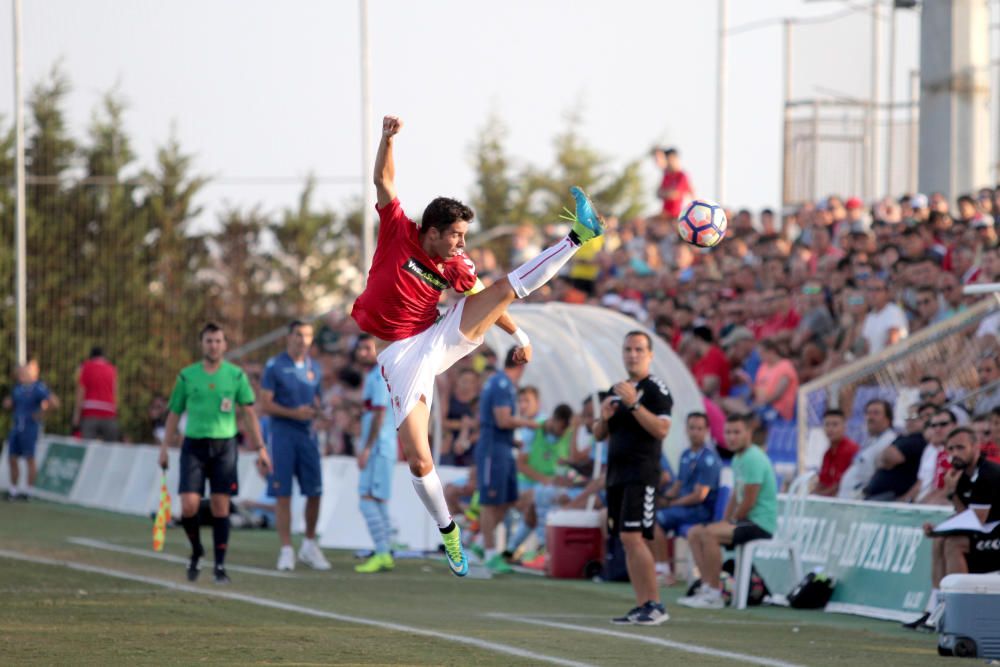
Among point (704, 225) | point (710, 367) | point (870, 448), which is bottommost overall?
point (870, 448)

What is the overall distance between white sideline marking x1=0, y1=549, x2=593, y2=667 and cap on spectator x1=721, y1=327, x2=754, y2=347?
823cm

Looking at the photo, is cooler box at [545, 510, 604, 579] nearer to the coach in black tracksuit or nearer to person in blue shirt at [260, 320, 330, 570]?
person in blue shirt at [260, 320, 330, 570]

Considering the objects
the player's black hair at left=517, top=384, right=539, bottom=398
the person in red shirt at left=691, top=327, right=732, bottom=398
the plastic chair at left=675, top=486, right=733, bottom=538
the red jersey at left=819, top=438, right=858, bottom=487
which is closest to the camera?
the red jersey at left=819, top=438, right=858, bottom=487

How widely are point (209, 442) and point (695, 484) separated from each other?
4.65 m

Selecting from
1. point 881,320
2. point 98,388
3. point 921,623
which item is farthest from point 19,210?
point 921,623

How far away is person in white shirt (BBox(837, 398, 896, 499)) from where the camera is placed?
634 inches

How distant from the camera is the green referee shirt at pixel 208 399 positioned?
15.5m

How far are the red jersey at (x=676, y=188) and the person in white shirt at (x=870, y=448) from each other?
10.0 metres

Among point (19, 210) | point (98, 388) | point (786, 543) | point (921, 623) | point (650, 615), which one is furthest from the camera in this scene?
point (19, 210)

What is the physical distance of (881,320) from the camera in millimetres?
18828

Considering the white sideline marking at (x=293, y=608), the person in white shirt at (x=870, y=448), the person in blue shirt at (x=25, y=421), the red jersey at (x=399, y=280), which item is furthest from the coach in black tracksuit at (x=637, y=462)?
the person in blue shirt at (x=25, y=421)

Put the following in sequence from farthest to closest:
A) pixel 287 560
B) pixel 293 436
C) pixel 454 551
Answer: pixel 293 436 → pixel 287 560 → pixel 454 551

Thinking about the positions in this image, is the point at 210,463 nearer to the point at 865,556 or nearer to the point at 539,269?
the point at 539,269

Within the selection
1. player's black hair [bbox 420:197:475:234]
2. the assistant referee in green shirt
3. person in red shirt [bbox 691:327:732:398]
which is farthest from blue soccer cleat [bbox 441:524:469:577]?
person in red shirt [bbox 691:327:732:398]
